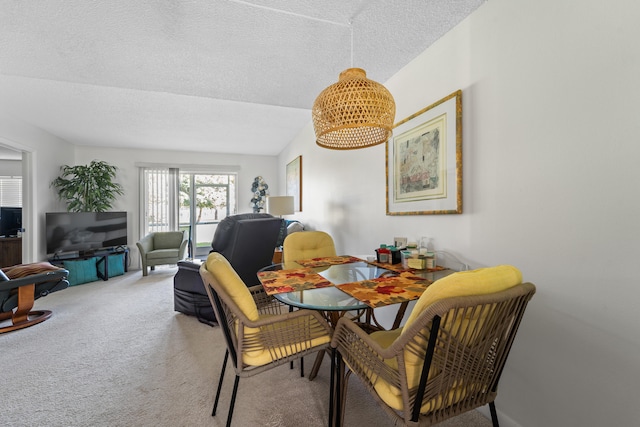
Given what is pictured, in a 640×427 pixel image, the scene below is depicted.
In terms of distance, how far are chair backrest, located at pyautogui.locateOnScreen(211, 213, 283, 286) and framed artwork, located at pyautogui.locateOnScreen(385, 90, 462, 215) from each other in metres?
1.25

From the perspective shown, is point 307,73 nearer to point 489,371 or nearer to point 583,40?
point 583,40

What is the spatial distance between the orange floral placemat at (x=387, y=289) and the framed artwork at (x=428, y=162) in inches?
22.1

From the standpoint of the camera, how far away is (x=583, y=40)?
1.06 m

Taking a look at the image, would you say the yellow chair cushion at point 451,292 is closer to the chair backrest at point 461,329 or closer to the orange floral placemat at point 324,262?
the chair backrest at point 461,329

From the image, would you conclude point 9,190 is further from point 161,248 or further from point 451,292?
point 451,292

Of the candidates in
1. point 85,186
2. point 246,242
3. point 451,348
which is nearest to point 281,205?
point 246,242

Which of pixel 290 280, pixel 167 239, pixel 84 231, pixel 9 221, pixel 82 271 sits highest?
pixel 9 221

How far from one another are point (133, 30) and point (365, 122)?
66.1 inches

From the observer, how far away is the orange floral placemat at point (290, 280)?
1.32 metres

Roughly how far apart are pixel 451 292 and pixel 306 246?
62.3 inches

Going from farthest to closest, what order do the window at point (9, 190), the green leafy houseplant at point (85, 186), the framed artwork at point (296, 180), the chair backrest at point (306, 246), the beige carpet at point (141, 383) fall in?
the window at point (9, 190) < the framed artwork at point (296, 180) < the green leafy houseplant at point (85, 186) < the chair backrest at point (306, 246) < the beige carpet at point (141, 383)

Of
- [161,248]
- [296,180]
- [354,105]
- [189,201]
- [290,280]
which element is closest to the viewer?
[354,105]

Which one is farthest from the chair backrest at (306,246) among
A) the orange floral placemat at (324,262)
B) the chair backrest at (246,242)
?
the chair backrest at (246,242)

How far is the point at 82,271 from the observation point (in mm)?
4078
